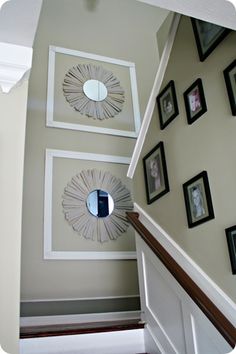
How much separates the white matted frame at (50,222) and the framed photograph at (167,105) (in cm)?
173

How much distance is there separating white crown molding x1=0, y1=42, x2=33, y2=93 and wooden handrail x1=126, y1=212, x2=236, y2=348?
1.35 metres

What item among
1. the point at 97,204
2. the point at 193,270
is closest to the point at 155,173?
the point at 193,270

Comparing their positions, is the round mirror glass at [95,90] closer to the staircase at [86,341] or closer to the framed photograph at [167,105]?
the framed photograph at [167,105]

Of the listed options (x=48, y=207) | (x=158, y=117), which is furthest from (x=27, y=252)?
(x=158, y=117)

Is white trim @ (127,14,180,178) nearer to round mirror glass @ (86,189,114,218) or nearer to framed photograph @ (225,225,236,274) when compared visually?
round mirror glass @ (86,189,114,218)

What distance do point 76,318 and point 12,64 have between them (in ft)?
8.50

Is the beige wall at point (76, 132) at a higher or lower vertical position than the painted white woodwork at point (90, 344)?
higher

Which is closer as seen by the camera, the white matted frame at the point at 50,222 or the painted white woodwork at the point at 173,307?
the painted white woodwork at the point at 173,307

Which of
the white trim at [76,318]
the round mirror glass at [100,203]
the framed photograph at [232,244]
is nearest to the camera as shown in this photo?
the framed photograph at [232,244]

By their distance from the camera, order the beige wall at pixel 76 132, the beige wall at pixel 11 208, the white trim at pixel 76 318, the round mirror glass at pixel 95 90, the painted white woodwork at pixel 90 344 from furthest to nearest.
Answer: the round mirror glass at pixel 95 90, the beige wall at pixel 76 132, the white trim at pixel 76 318, the painted white woodwork at pixel 90 344, the beige wall at pixel 11 208

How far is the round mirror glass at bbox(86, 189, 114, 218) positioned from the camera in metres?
4.06

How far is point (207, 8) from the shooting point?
1.38 metres

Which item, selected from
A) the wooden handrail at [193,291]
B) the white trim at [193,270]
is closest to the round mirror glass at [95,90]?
the white trim at [193,270]

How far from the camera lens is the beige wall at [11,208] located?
1.57m
